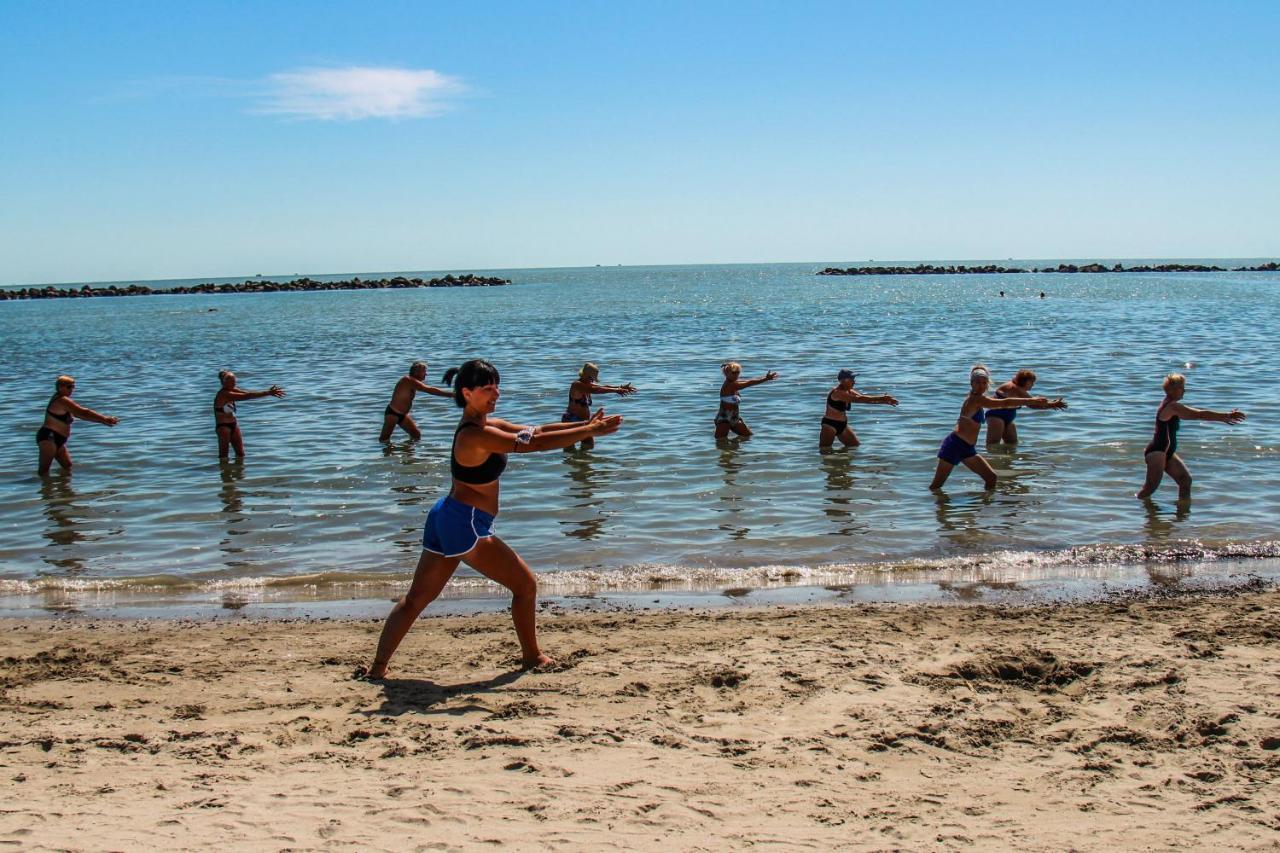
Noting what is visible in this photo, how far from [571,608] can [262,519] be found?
5.04 meters

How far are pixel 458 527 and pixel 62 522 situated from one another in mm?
7868

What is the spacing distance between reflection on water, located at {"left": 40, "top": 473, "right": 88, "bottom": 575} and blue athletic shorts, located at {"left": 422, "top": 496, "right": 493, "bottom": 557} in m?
5.39

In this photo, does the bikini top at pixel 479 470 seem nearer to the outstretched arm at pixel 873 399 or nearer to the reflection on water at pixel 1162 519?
the reflection on water at pixel 1162 519

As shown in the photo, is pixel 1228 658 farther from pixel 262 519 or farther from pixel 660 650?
pixel 262 519

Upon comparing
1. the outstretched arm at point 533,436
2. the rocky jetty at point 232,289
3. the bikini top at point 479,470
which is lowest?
the bikini top at point 479,470

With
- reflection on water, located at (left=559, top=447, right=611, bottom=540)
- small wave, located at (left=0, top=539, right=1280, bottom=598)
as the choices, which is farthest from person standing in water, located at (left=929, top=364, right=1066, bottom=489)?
reflection on water, located at (left=559, top=447, right=611, bottom=540)

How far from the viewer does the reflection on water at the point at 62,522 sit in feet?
33.2

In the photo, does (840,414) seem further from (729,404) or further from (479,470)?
(479,470)

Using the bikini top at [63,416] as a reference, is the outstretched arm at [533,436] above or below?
above

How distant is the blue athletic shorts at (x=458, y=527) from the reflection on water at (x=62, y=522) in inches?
212

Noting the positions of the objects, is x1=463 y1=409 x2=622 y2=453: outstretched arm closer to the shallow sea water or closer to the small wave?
the small wave

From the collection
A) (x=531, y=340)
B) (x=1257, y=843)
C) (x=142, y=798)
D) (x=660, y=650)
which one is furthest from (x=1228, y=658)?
(x=531, y=340)

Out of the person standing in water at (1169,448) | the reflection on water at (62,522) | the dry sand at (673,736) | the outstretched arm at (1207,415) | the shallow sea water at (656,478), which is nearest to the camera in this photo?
the dry sand at (673,736)

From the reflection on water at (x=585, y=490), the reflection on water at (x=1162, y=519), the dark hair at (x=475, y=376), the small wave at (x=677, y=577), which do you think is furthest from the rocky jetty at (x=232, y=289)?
the dark hair at (x=475, y=376)
